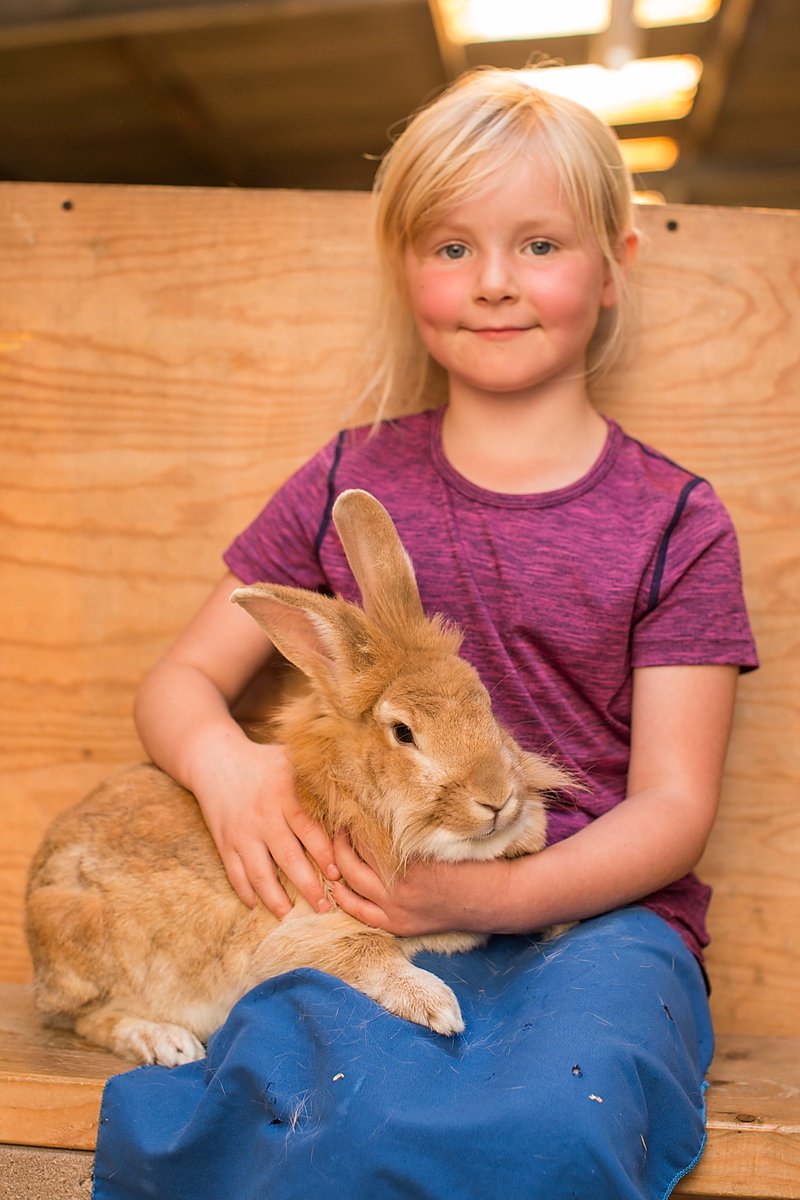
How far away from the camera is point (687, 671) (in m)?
1.81

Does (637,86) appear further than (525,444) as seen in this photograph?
Yes

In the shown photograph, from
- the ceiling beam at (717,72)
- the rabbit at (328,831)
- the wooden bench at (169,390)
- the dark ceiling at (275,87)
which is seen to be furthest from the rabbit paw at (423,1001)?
the ceiling beam at (717,72)

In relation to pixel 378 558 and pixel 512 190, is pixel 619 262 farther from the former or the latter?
pixel 378 558

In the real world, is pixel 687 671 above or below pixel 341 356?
below

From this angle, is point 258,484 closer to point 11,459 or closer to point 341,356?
point 341,356

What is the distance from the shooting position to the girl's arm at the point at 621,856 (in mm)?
1584

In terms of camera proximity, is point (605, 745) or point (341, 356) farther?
point (341, 356)

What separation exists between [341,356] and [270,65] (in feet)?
8.40

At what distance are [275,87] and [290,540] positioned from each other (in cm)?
321

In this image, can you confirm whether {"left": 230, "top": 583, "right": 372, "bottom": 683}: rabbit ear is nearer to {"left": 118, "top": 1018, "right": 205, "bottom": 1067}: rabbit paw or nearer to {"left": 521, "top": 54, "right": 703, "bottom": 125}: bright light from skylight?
{"left": 118, "top": 1018, "right": 205, "bottom": 1067}: rabbit paw

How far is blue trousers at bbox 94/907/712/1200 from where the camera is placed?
1243mm

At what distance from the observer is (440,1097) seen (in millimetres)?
1312

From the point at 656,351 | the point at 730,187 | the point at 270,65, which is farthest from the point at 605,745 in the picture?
the point at 730,187

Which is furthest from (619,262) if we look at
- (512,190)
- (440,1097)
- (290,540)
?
(440,1097)
